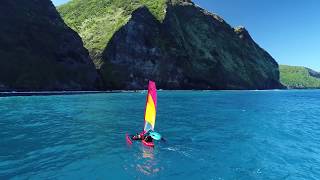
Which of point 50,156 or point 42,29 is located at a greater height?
point 42,29

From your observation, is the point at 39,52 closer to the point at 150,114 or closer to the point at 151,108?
the point at 151,108

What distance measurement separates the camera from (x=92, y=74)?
167625 millimetres

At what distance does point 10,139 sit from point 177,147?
1917 centimetres

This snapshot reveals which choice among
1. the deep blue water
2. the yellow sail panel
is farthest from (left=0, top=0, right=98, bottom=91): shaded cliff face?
the yellow sail panel

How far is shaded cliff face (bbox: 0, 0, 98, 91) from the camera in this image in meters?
139

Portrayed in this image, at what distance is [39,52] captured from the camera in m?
155

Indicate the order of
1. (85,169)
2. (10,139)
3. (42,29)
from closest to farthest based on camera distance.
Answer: (85,169) → (10,139) → (42,29)

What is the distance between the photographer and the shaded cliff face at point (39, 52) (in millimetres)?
138625

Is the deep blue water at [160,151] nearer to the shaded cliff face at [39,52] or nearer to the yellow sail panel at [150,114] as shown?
the yellow sail panel at [150,114]

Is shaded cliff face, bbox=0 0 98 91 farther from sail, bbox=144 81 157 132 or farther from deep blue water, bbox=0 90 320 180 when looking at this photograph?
sail, bbox=144 81 157 132

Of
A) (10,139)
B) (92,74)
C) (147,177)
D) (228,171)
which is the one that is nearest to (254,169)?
(228,171)

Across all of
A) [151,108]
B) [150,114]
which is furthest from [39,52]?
[150,114]

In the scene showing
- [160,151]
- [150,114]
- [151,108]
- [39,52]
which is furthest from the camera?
[39,52]

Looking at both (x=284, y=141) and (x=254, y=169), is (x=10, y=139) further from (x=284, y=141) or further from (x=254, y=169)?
(x=284, y=141)
